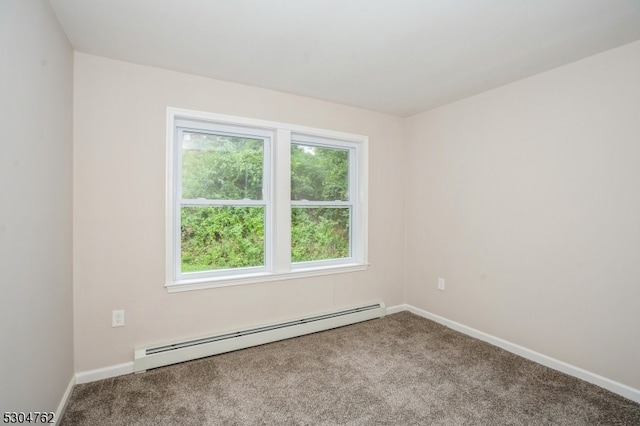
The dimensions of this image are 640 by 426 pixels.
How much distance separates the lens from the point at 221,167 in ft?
9.40

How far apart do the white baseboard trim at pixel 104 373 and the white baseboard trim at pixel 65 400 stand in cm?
5

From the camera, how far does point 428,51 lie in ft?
7.32

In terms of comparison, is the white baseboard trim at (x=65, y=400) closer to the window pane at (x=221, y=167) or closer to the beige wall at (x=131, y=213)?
the beige wall at (x=131, y=213)

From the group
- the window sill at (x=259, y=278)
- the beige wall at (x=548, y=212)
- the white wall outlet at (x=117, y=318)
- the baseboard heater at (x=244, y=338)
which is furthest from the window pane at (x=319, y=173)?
the white wall outlet at (x=117, y=318)

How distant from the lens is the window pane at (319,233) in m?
3.29

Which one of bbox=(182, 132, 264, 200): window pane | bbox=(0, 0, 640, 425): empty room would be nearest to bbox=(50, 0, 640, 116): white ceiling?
bbox=(0, 0, 640, 425): empty room

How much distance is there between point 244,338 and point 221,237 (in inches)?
36.7

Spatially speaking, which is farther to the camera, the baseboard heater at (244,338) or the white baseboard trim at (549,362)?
the baseboard heater at (244,338)

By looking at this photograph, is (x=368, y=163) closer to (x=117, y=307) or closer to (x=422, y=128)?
(x=422, y=128)

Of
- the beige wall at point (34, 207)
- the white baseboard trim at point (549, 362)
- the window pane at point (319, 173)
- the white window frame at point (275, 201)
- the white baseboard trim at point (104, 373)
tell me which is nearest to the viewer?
the beige wall at point (34, 207)

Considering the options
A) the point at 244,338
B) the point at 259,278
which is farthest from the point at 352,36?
the point at 244,338

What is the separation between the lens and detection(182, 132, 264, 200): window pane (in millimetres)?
2730

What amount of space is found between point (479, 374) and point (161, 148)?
307 centimetres

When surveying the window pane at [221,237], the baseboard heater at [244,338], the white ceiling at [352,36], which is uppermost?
the white ceiling at [352,36]
